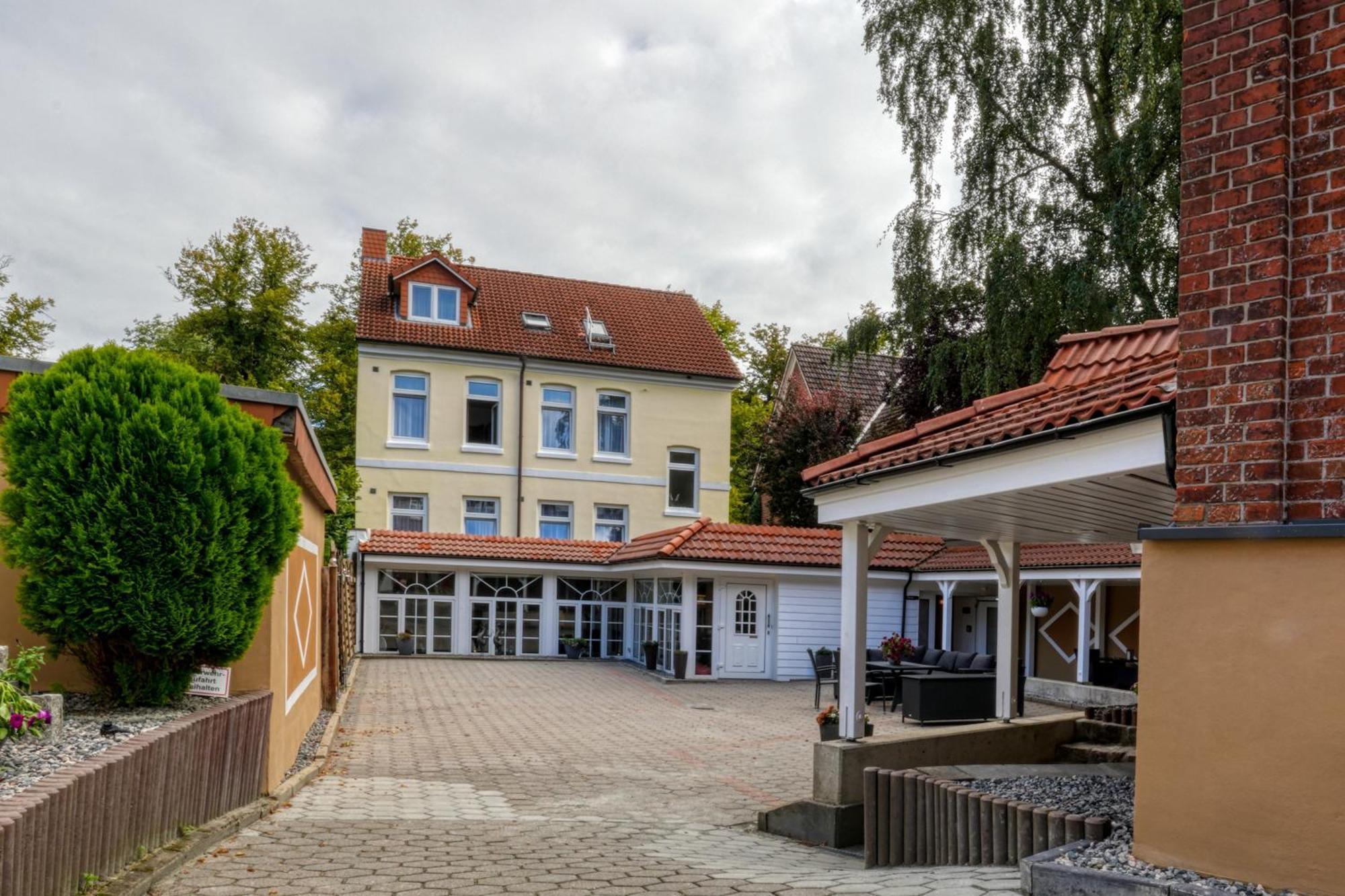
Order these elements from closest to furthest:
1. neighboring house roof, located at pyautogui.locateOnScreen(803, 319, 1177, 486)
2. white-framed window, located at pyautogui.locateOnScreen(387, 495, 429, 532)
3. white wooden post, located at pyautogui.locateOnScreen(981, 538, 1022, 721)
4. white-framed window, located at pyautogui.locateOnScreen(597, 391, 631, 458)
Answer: neighboring house roof, located at pyautogui.locateOnScreen(803, 319, 1177, 486) < white wooden post, located at pyautogui.locateOnScreen(981, 538, 1022, 721) < white-framed window, located at pyautogui.locateOnScreen(387, 495, 429, 532) < white-framed window, located at pyautogui.locateOnScreen(597, 391, 631, 458)

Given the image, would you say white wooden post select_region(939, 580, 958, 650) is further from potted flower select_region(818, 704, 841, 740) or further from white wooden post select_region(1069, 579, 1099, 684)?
potted flower select_region(818, 704, 841, 740)

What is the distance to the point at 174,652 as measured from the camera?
Result: 676 cm

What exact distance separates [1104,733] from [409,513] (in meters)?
22.3

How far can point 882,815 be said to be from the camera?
750 cm

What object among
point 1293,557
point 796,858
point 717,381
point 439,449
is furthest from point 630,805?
point 717,381

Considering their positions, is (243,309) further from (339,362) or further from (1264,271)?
(1264,271)

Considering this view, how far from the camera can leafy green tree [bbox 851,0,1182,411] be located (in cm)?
1619

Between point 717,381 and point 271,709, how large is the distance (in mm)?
24936

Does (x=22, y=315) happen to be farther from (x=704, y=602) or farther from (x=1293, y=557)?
(x=1293, y=557)

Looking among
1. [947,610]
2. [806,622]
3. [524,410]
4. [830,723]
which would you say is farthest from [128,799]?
[524,410]

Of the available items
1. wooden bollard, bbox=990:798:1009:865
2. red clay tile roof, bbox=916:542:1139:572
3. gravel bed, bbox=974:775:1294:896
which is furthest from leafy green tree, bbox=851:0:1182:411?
wooden bollard, bbox=990:798:1009:865

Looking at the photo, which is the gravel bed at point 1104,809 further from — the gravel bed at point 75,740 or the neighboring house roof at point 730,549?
the neighboring house roof at point 730,549

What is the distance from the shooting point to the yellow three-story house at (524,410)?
97.6 feet

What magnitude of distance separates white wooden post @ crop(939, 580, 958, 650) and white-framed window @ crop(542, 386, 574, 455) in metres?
11.7
